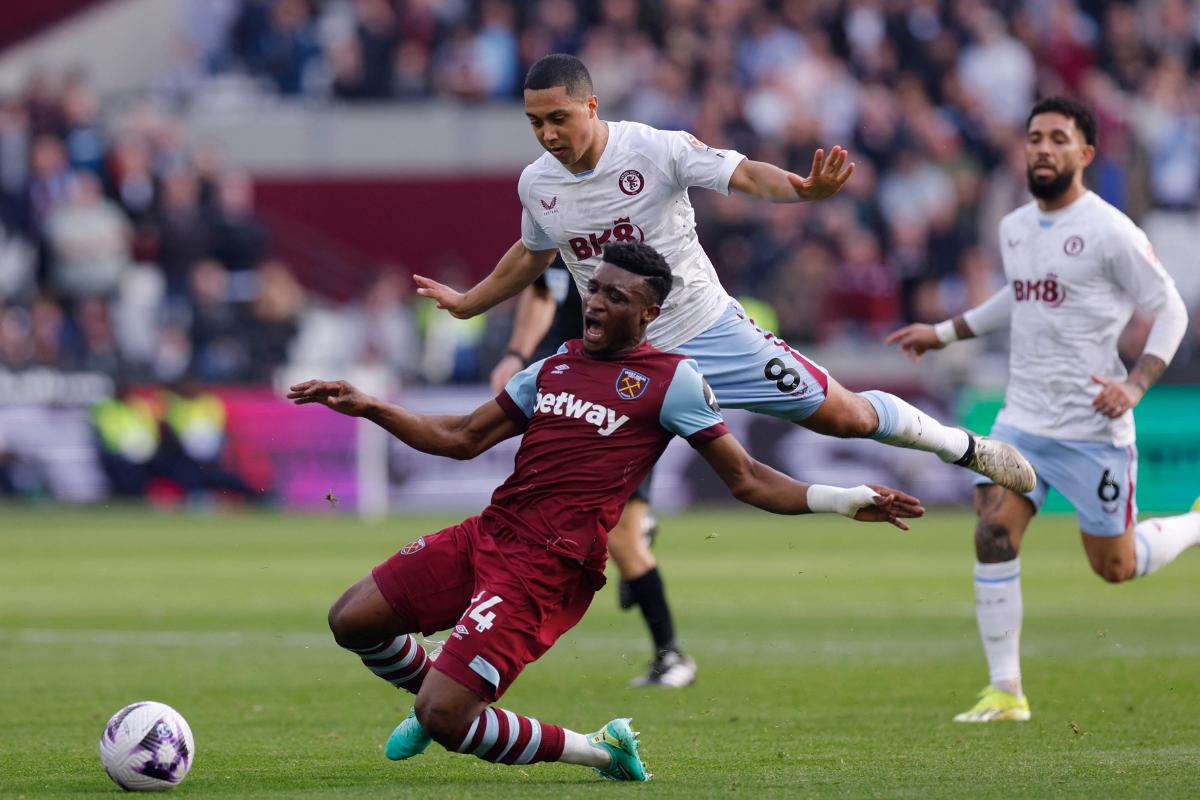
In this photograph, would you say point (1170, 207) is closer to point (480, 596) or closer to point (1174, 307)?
point (1174, 307)

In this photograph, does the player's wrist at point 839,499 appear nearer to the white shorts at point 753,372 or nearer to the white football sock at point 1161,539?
the white shorts at point 753,372

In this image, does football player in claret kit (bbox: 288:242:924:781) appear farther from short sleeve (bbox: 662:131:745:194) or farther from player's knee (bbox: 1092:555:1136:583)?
player's knee (bbox: 1092:555:1136:583)

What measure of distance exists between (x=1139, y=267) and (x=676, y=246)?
2.47 meters

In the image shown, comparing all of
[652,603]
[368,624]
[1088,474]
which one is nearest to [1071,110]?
[1088,474]

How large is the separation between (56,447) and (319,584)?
8.14 metres

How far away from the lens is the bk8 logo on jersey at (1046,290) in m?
9.48

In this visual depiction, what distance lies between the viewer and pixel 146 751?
7039 millimetres

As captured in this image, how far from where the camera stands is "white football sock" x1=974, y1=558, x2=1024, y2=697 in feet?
30.2

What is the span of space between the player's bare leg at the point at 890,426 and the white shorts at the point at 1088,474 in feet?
3.50

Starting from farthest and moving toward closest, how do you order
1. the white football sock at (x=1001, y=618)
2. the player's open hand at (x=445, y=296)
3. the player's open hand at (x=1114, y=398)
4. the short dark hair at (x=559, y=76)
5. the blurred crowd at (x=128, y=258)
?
1. the blurred crowd at (x=128, y=258)
2. the white football sock at (x=1001, y=618)
3. the player's open hand at (x=1114, y=398)
4. the player's open hand at (x=445, y=296)
5. the short dark hair at (x=559, y=76)

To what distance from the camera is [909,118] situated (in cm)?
2498

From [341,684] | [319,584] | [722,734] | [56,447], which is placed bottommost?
[56,447]

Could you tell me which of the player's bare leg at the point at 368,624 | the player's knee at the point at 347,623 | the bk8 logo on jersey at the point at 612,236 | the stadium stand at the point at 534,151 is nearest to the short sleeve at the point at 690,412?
the bk8 logo on jersey at the point at 612,236

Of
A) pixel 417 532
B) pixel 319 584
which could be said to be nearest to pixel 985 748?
pixel 319 584
